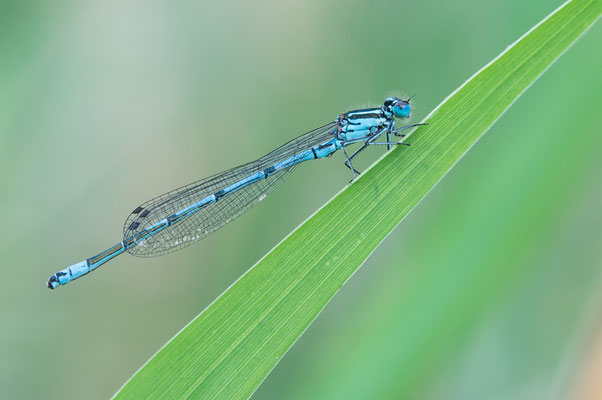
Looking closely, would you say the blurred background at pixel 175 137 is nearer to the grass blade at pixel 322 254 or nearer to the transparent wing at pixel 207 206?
the transparent wing at pixel 207 206

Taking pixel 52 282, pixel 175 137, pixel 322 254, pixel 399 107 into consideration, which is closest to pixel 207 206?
pixel 175 137

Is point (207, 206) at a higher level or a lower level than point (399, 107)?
higher

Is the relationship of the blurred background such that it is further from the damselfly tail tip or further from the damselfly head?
the damselfly tail tip

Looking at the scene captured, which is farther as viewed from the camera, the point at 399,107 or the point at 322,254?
the point at 399,107

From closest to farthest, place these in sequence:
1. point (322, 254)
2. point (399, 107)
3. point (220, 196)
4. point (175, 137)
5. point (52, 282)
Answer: point (322, 254)
point (399, 107)
point (52, 282)
point (220, 196)
point (175, 137)

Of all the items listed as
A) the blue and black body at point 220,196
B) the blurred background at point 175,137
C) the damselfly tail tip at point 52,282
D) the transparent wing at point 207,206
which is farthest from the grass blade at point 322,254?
the damselfly tail tip at point 52,282

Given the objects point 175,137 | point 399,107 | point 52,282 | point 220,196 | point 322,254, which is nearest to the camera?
point 322,254

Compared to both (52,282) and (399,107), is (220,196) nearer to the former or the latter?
(52,282)

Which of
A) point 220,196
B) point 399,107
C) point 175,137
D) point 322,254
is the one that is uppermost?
point 175,137
